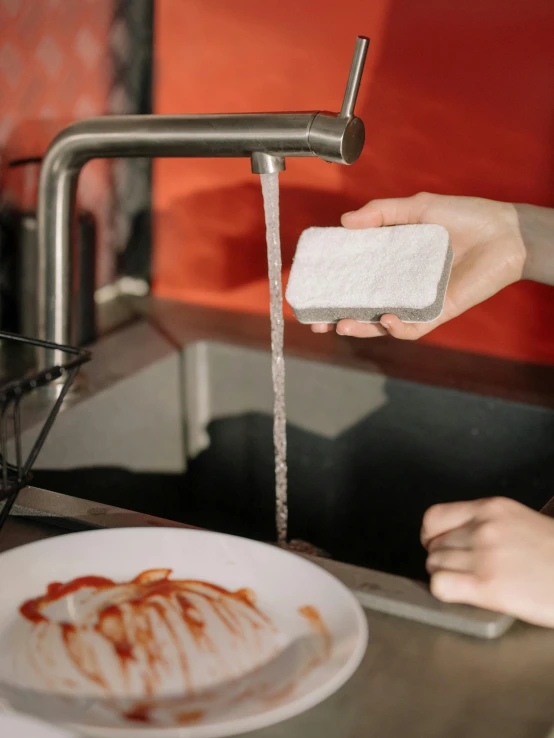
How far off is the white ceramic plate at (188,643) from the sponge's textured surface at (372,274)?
11.7 inches

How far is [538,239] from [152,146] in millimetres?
437

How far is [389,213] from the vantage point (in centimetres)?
94

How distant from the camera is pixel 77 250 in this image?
980mm

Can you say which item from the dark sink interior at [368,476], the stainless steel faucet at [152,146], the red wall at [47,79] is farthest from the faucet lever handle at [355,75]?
the red wall at [47,79]

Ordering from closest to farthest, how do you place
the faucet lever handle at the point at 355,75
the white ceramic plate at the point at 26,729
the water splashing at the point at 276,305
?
the white ceramic plate at the point at 26,729, the faucet lever handle at the point at 355,75, the water splashing at the point at 276,305

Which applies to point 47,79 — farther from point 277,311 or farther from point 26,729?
point 26,729

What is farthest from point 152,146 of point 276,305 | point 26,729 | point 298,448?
point 26,729

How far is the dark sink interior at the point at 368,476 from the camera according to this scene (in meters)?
0.98

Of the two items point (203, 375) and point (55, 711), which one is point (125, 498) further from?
point (55, 711)

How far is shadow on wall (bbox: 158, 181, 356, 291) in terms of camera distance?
120cm

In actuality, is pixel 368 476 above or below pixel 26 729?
below

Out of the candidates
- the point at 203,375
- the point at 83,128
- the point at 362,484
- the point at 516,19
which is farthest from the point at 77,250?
the point at 516,19

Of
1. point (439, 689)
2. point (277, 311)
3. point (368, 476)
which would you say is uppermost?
point (277, 311)

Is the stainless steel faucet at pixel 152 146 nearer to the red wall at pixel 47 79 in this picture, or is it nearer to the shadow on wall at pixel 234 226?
the red wall at pixel 47 79
